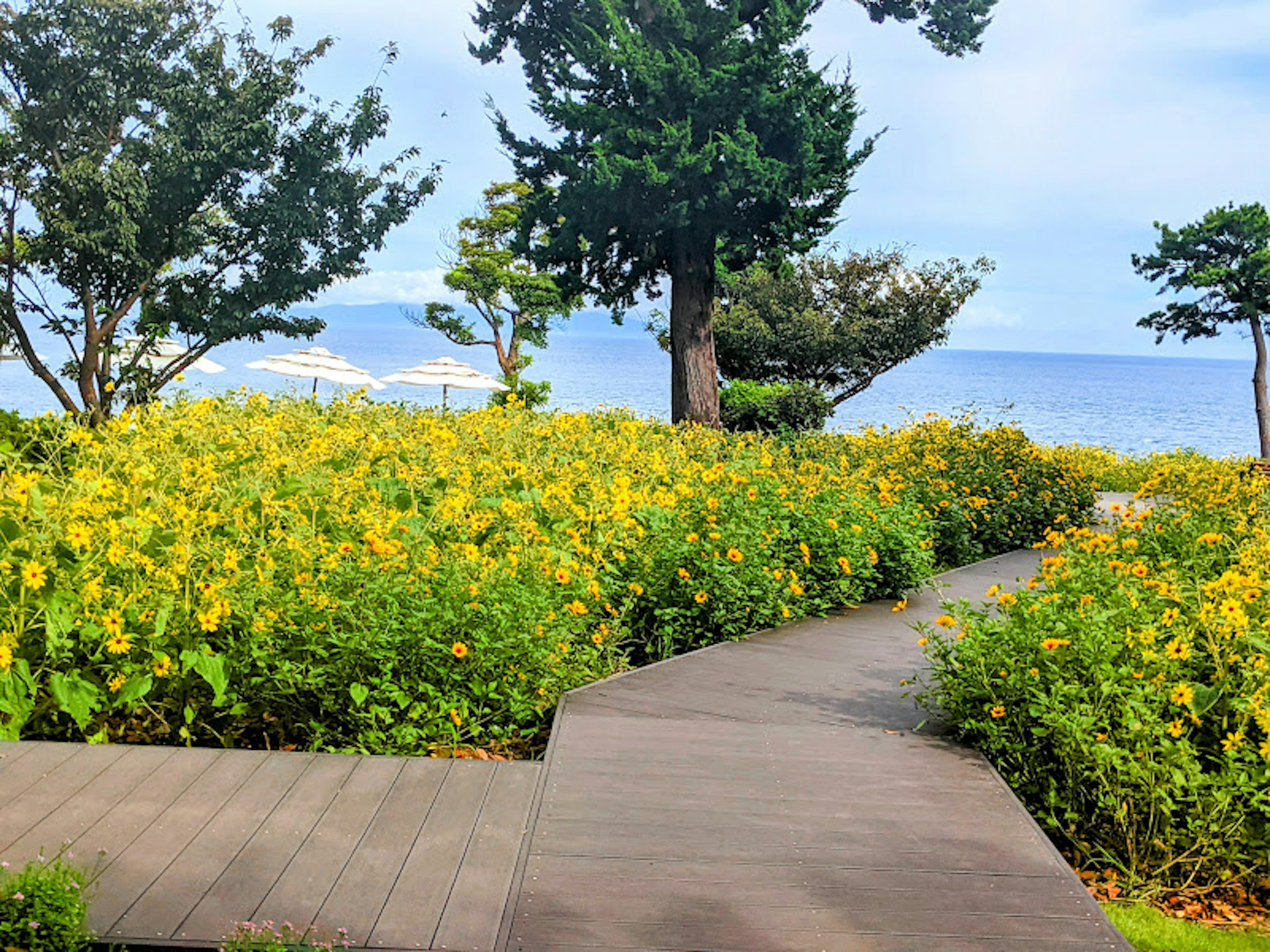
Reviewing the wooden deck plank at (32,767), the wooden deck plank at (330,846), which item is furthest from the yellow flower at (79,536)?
the wooden deck plank at (330,846)

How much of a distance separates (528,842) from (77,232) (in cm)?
1516

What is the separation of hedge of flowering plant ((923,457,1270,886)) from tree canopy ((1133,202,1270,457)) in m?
23.4

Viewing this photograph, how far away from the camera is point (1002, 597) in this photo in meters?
3.97

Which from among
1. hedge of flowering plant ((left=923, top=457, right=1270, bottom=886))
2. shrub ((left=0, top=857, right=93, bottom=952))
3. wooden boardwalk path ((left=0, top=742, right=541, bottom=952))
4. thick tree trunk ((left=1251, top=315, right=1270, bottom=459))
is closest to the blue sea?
thick tree trunk ((left=1251, top=315, right=1270, bottom=459))

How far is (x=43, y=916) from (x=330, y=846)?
708mm

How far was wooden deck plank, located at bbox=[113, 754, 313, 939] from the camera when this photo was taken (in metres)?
2.49

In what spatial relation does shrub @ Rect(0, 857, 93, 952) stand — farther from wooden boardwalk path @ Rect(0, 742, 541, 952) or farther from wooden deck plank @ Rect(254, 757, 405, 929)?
wooden deck plank @ Rect(254, 757, 405, 929)

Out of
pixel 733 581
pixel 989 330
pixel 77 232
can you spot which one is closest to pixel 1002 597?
pixel 733 581

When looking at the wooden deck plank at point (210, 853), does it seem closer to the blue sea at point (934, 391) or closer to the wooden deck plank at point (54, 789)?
the wooden deck plank at point (54, 789)

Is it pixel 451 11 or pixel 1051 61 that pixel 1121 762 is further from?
pixel 451 11

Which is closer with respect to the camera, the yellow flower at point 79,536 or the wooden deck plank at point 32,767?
the wooden deck plank at point 32,767

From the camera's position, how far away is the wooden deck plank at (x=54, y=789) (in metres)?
2.93

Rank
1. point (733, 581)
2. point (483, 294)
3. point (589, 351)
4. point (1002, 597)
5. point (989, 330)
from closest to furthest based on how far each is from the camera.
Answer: point (1002, 597) < point (733, 581) < point (483, 294) < point (989, 330) < point (589, 351)

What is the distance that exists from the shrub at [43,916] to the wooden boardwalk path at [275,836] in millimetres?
102
